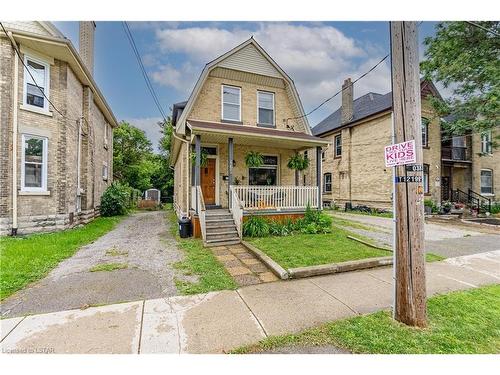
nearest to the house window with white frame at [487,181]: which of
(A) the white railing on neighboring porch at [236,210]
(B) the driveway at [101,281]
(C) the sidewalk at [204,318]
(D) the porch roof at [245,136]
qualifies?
(D) the porch roof at [245,136]

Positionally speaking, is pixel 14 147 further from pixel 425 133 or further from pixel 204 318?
pixel 425 133

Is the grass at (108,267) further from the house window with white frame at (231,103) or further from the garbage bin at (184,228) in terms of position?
the house window with white frame at (231,103)

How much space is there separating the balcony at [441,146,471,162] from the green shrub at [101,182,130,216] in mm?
21619

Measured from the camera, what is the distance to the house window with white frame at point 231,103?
10.8 meters

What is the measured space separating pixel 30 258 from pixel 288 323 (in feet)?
20.0

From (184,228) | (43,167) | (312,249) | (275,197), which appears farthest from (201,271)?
(43,167)

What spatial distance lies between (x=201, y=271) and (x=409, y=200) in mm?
3946

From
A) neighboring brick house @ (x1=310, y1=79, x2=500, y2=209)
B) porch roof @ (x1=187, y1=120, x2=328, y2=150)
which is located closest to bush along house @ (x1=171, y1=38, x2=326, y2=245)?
porch roof @ (x1=187, y1=120, x2=328, y2=150)

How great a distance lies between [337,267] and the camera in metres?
5.15

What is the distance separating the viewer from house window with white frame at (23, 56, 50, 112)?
334 inches

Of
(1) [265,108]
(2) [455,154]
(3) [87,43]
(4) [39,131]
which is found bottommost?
(4) [39,131]

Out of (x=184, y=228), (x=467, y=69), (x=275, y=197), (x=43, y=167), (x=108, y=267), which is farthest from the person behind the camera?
(x=467, y=69)

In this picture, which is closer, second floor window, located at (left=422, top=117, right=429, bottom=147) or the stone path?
the stone path

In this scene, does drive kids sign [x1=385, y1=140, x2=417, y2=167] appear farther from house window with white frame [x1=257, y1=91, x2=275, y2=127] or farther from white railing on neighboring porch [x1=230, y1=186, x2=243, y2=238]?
house window with white frame [x1=257, y1=91, x2=275, y2=127]
